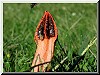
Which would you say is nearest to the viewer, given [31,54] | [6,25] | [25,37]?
[31,54]

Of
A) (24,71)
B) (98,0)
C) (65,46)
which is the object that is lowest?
(24,71)

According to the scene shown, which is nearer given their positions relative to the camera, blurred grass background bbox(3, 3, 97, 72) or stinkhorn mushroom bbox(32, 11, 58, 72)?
stinkhorn mushroom bbox(32, 11, 58, 72)

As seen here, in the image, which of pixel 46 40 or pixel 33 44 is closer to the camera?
pixel 46 40

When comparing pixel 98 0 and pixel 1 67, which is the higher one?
pixel 98 0

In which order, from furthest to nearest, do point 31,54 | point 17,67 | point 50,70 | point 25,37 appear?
point 25,37, point 31,54, point 17,67, point 50,70

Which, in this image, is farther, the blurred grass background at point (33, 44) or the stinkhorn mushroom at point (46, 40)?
the blurred grass background at point (33, 44)

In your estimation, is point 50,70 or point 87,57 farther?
point 87,57

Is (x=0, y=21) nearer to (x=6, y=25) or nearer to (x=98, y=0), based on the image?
(x=98, y=0)

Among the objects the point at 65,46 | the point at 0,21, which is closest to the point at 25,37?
the point at 65,46
